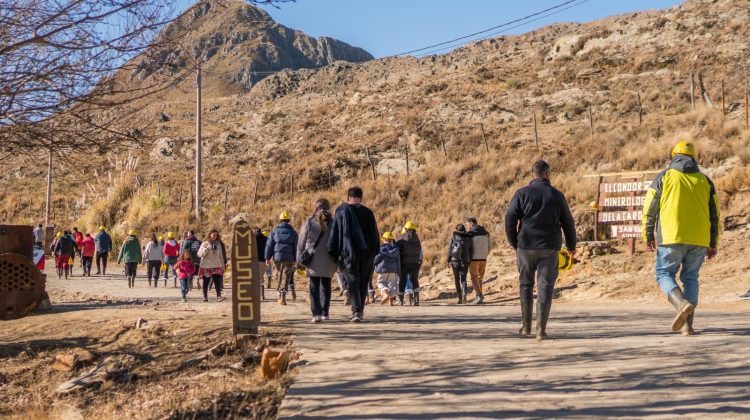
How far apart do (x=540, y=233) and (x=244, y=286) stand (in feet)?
11.4

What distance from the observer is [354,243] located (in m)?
11.6

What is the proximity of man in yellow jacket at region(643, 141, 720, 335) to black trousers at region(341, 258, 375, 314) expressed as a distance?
401cm

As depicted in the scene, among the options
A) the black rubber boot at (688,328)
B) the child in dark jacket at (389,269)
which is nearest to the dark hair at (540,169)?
the black rubber boot at (688,328)

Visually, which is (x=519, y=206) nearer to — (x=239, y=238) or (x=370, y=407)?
(x=239, y=238)

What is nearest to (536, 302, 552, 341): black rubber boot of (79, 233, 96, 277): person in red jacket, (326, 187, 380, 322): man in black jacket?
(326, 187, 380, 322): man in black jacket

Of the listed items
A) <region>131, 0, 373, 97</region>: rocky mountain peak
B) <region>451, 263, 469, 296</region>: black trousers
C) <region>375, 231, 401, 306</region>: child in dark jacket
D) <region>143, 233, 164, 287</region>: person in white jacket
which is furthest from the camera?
<region>143, 233, 164, 287</region>: person in white jacket

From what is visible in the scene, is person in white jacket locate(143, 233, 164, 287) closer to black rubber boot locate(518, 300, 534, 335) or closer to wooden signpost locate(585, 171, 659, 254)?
wooden signpost locate(585, 171, 659, 254)

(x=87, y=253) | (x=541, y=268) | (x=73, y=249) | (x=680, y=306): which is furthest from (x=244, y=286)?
(x=87, y=253)

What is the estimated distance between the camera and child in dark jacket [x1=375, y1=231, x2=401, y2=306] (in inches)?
707

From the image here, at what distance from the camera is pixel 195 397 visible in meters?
7.77

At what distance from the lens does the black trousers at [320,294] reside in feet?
39.4

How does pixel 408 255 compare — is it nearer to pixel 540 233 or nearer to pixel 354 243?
pixel 354 243

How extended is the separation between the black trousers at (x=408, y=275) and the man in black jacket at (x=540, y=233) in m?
9.27

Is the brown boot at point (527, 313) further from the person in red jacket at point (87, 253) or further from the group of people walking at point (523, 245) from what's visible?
the person in red jacket at point (87, 253)
